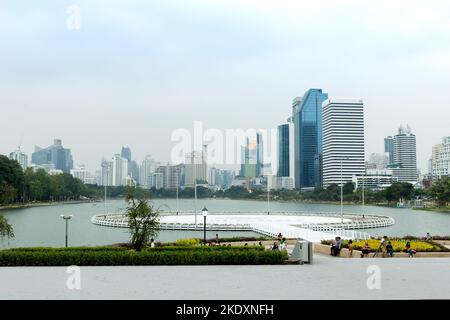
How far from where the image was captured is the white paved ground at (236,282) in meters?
11.3

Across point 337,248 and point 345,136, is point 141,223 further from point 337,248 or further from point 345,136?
point 345,136

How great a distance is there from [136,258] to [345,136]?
583 feet

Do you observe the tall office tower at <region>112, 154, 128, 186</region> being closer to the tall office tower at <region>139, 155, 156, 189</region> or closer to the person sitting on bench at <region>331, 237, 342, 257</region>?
the tall office tower at <region>139, 155, 156, 189</region>

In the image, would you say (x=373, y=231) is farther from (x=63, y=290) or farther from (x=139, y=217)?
(x=63, y=290)

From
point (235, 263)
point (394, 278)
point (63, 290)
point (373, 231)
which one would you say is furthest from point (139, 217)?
point (373, 231)

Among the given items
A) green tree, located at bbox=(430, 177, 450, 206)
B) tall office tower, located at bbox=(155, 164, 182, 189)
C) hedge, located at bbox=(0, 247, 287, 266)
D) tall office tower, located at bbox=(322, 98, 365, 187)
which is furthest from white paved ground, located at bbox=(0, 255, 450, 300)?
tall office tower, located at bbox=(322, 98, 365, 187)

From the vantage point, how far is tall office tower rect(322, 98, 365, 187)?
18388cm

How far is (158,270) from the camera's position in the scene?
16234mm

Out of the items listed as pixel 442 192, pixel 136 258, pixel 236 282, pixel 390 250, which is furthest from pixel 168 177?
pixel 236 282

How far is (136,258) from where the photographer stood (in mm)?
17750

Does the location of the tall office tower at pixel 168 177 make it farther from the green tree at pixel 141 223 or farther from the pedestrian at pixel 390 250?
the pedestrian at pixel 390 250

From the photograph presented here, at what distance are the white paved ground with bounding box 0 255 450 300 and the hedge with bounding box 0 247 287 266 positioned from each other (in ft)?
2.61

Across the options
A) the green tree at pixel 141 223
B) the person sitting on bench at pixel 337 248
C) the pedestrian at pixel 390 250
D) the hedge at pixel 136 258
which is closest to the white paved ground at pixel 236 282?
the hedge at pixel 136 258
